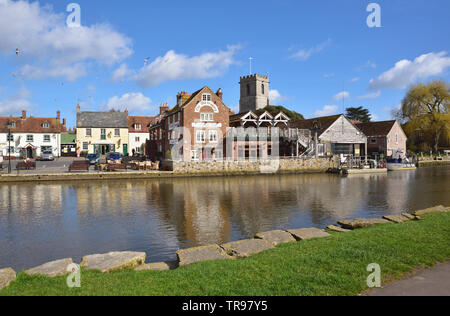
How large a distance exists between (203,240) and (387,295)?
7776mm

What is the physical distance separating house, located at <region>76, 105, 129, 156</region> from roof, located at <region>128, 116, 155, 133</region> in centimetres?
432

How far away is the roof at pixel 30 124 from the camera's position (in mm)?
58309

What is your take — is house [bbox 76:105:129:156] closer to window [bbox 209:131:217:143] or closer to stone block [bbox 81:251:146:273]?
window [bbox 209:131:217:143]

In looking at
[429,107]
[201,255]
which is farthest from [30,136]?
[429,107]

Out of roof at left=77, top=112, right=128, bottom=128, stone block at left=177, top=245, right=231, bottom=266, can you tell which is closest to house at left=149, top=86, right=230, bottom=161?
roof at left=77, top=112, right=128, bottom=128

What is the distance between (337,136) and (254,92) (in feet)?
156

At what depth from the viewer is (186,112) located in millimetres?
41500

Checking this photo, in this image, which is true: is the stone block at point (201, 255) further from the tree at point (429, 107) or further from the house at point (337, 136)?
the tree at point (429, 107)

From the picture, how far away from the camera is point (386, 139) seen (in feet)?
198

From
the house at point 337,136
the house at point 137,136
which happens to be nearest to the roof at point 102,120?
the house at point 137,136

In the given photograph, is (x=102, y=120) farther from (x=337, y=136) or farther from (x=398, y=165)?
(x=398, y=165)

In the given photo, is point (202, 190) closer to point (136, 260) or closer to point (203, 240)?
point (203, 240)

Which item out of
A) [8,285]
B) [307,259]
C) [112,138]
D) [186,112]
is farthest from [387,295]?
[112,138]

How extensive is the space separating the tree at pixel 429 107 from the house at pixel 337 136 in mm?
16115
